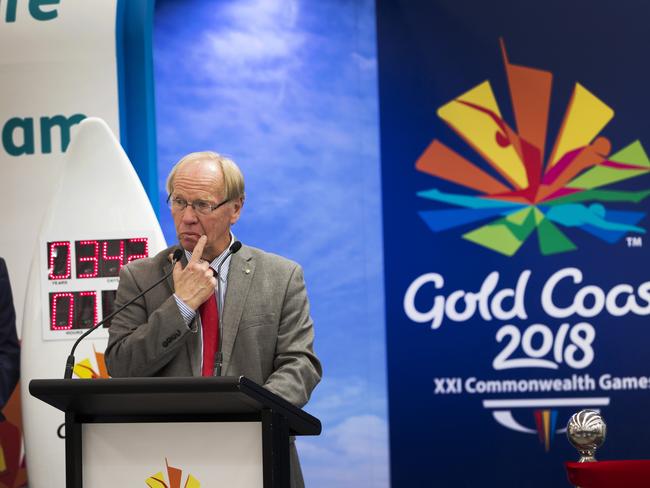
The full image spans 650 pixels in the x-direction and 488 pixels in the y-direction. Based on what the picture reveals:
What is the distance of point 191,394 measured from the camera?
1711mm

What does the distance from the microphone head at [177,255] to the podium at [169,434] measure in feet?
1.54

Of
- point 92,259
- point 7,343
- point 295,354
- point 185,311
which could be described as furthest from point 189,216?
point 7,343

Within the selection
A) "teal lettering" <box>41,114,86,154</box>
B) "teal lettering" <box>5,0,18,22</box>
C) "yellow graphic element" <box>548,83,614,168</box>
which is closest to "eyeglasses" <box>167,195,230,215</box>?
"teal lettering" <box>41,114,86,154</box>

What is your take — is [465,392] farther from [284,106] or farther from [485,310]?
[284,106]

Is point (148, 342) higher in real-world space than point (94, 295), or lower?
lower

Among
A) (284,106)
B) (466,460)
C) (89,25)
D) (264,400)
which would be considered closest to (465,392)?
(466,460)

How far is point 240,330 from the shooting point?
223 cm

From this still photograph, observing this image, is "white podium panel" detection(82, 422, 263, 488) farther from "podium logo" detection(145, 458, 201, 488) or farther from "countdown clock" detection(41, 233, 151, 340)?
"countdown clock" detection(41, 233, 151, 340)

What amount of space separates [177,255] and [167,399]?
569 millimetres

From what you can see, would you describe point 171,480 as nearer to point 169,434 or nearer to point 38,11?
point 169,434

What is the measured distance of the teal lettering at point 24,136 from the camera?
4.13 metres

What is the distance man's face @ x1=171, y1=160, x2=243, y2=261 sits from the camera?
7.42ft

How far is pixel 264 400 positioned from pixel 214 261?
25.1 inches

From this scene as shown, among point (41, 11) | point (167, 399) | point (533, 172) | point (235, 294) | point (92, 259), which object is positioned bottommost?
point (167, 399)
